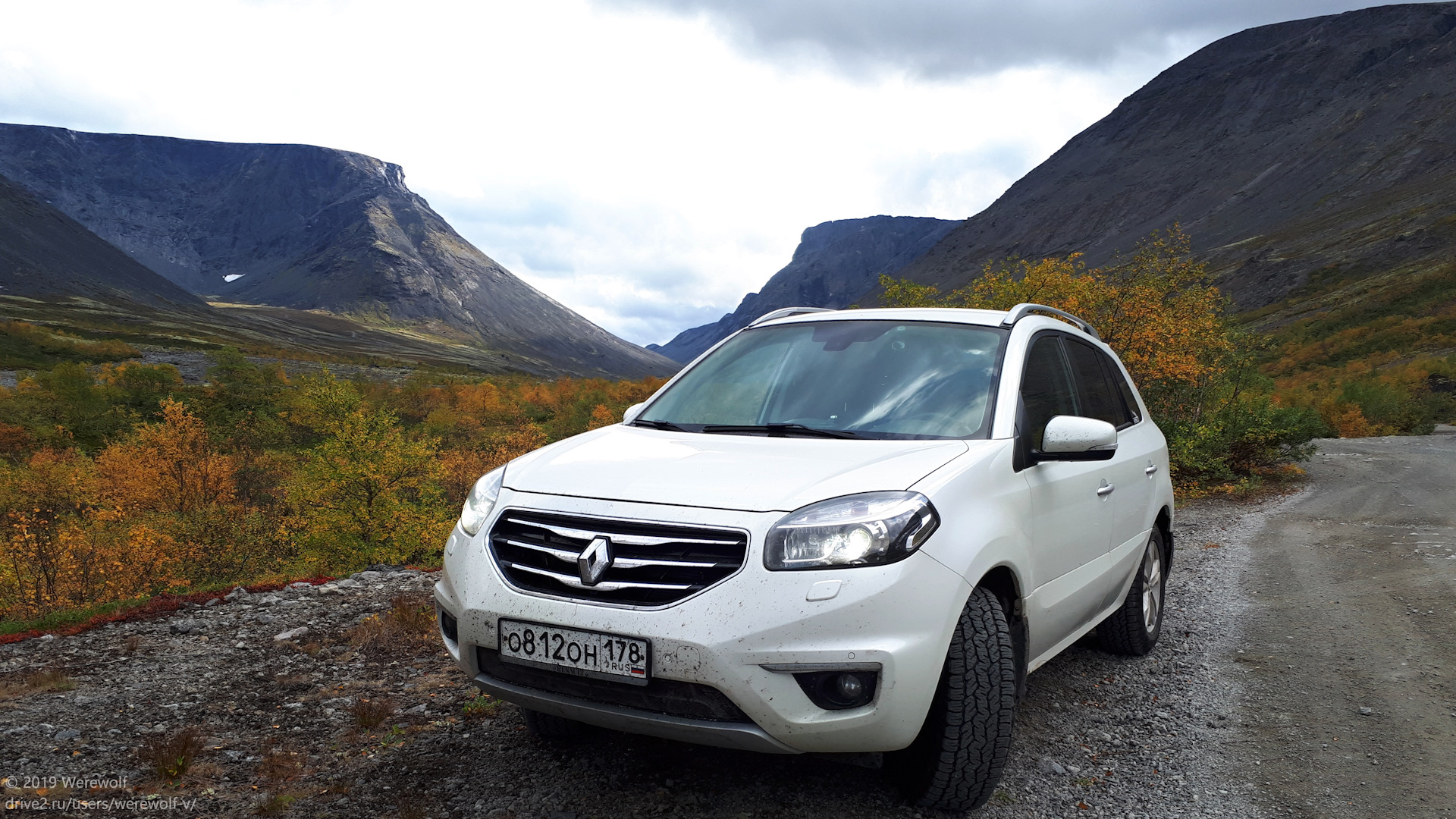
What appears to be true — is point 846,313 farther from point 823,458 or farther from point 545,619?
point 545,619

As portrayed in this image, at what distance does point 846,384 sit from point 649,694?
167 centimetres

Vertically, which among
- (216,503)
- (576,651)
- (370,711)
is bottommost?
(216,503)

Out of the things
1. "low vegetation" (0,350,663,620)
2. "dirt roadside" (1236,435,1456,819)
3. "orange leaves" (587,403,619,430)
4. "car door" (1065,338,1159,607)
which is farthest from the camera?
"orange leaves" (587,403,619,430)

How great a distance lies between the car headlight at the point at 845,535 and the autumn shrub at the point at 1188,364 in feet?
38.5

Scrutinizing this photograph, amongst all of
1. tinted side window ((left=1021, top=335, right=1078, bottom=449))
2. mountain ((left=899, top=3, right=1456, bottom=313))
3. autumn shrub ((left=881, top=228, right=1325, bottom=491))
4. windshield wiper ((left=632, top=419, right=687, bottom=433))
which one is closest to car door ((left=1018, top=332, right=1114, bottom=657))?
tinted side window ((left=1021, top=335, right=1078, bottom=449))

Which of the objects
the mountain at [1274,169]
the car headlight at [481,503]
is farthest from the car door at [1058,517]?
the mountain at [1274,169]

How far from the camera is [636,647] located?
233 cm

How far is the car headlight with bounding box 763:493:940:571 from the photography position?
234 centimetres

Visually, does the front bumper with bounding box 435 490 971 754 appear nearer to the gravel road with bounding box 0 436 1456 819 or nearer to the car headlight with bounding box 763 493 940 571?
the car headlight with bounding box 763 493 940 571

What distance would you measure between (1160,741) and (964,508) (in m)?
1.97

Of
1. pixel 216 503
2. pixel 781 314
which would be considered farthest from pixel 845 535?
pixel 216 503

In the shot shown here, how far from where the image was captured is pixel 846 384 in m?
3.48

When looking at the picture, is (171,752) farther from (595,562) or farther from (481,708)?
(595,562)

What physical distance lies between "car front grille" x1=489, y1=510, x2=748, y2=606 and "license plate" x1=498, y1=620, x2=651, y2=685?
0.11 m
